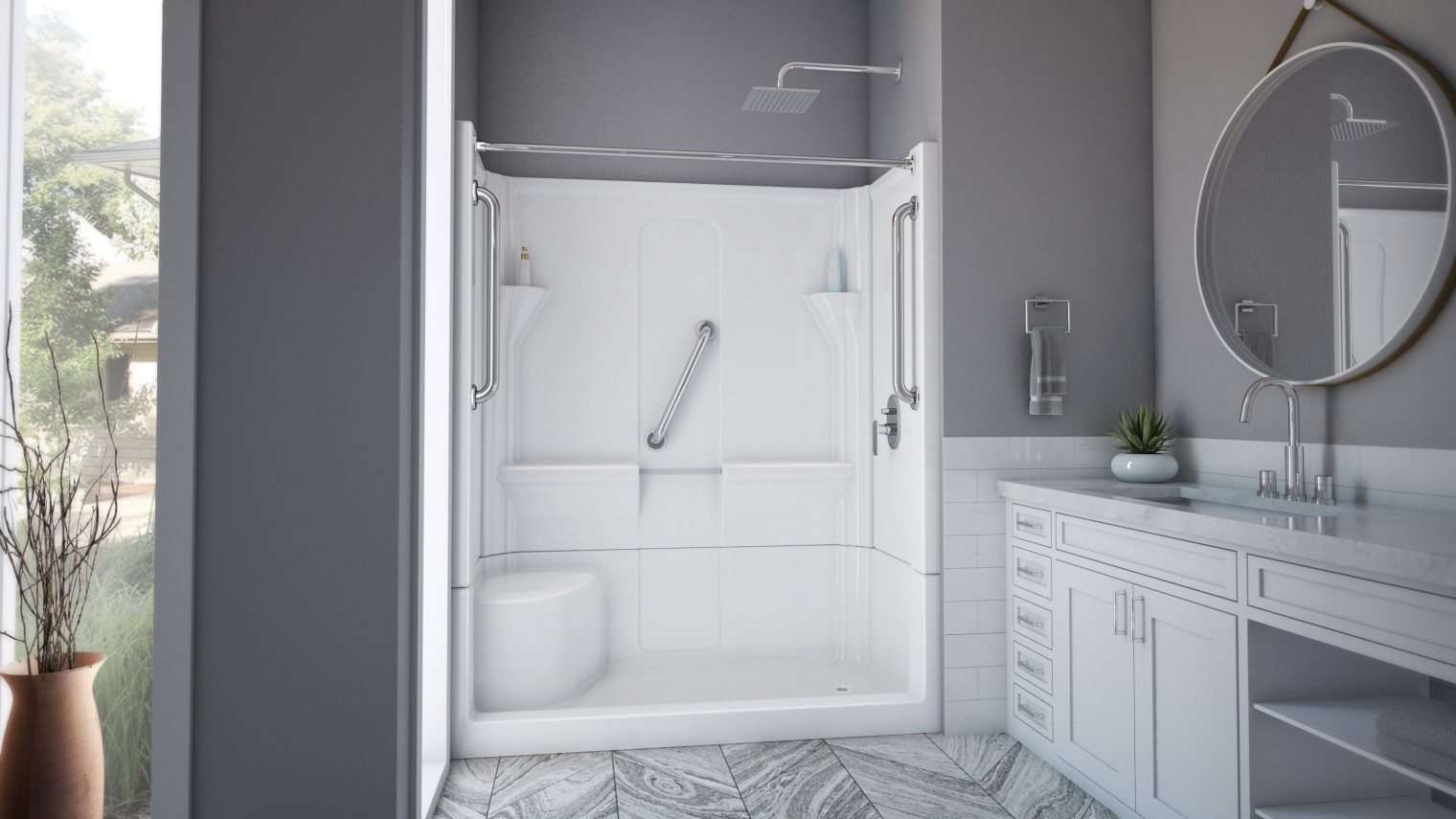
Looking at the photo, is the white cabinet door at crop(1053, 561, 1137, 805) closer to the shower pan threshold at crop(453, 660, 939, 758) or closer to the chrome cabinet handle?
the chrome cabinet handle

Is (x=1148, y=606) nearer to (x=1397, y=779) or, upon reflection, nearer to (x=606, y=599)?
(x=1397, y=779)

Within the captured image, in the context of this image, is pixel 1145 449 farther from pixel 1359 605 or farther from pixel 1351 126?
pixel 1359 605

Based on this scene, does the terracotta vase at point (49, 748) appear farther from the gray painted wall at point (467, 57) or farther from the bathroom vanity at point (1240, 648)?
the bathroom vanity at point (1240, 648)

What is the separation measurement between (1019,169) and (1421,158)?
3.31 feet

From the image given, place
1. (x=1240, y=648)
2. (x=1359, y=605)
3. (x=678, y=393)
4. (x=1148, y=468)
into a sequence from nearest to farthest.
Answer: (x=1359, y=605)
(x=1240, y=648)
(x=1148, y=468)
(x=678, y=393)

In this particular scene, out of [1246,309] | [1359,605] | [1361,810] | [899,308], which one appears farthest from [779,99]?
[1361,810]

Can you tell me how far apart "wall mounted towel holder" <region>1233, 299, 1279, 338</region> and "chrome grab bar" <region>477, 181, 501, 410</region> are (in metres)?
2.02

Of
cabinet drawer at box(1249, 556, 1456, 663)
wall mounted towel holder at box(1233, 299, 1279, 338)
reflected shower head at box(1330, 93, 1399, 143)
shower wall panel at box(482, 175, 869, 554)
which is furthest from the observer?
shower wall panel at box(482, 175, 869, 554)

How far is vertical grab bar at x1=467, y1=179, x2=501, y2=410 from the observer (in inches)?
100

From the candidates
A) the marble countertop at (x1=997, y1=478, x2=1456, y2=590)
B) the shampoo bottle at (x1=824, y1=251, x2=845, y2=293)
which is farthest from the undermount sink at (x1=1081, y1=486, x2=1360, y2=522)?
the shampoo bottle at (x1=824, y1=251, x2=845, y2=293)

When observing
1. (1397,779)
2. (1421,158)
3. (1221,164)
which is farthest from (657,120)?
(1397,779)

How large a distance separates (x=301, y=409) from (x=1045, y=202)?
7.00ft

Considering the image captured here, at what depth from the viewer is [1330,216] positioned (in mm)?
2074

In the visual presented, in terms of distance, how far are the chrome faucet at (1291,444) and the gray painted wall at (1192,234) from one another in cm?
8
